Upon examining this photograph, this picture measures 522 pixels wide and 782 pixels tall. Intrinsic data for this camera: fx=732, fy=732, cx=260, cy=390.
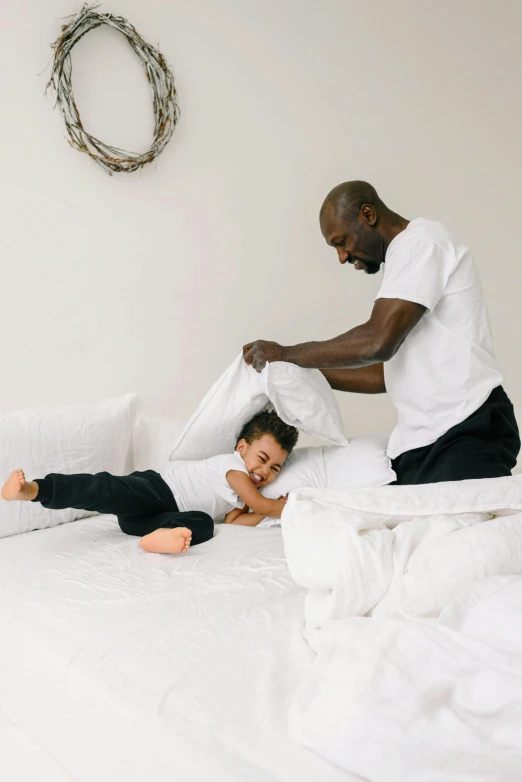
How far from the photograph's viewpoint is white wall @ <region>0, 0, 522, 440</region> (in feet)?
7.97

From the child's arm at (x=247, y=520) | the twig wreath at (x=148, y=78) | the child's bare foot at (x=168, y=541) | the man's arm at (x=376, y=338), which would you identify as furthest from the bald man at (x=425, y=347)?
the twig wreath at (x=148, y=78)

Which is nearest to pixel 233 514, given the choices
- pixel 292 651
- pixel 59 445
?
pixel 59 445

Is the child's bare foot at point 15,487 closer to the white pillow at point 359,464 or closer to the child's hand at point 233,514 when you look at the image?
the child's hand at point 233,514

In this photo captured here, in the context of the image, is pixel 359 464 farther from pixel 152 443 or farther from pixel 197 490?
pixel 152 443

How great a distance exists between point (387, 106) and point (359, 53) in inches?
10.5

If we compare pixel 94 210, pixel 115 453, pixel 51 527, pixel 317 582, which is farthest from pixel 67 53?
pixel 317 582

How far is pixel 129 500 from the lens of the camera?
1998 mm

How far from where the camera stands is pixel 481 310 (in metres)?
1.97

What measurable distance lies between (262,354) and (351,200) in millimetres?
490


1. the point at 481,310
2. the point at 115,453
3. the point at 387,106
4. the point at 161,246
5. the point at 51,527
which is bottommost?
the point at 51,527

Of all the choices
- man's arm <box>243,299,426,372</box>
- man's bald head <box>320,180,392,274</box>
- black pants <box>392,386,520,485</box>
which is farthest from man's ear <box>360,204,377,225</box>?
black pants <box>392,386,520,485</box>

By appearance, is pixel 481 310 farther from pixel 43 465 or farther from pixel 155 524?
pixel 43 465

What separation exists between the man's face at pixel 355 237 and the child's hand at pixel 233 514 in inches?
32.2

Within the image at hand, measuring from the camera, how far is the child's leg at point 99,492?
1795 millimetres
